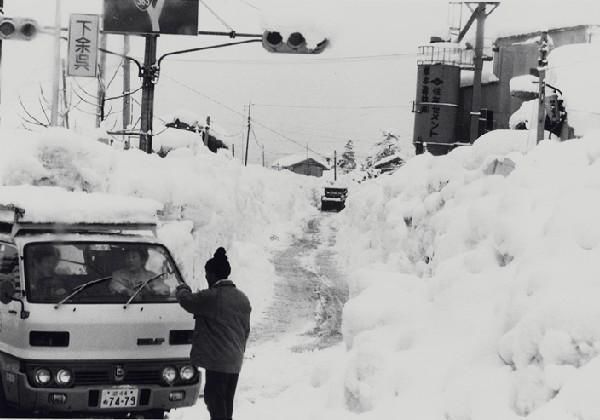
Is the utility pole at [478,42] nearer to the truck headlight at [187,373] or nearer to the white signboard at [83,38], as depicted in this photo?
the white signboard at [83,38]

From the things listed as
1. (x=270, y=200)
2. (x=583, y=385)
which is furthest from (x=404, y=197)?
(x=270, y=200)

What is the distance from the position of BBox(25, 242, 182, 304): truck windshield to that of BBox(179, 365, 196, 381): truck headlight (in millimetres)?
663

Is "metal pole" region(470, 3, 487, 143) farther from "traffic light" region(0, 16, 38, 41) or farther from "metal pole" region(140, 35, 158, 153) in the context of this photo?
"traffic light" region(0, 16, 38, 41)

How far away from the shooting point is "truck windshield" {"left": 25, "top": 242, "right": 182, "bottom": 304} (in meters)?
8.20

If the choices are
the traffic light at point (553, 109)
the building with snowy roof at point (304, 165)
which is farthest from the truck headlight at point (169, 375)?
the building with snowy roof at point (304, 165)

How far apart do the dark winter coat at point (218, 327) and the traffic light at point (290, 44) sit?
37.0 ft

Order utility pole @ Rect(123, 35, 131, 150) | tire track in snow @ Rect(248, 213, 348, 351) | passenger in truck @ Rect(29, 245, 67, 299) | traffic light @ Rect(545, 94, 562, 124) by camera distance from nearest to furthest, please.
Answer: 1. passenger in truck @ Rect(29, 245, 67, 299)
2. tire track in snow @ Rect(248, 213, 348, 351)
3. traffic light @ Rect(545, 94, 562, 124)
4. utility pole @ Rect(123, 35, 131, 150)

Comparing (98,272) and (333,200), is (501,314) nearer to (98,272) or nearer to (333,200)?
(98,272)

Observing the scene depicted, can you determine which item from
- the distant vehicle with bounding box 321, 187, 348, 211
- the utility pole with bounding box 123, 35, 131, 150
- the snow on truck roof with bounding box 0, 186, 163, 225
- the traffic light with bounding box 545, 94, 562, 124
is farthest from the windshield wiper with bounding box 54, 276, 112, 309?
the distant vehicle with bounding box 321, 187, 348, 211

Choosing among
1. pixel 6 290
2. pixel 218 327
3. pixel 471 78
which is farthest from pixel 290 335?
pixel 471 78

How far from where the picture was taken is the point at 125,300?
27.2ft

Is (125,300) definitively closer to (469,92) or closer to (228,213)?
(228,213)

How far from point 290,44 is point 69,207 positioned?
34.6 feet

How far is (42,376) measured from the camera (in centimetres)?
778
